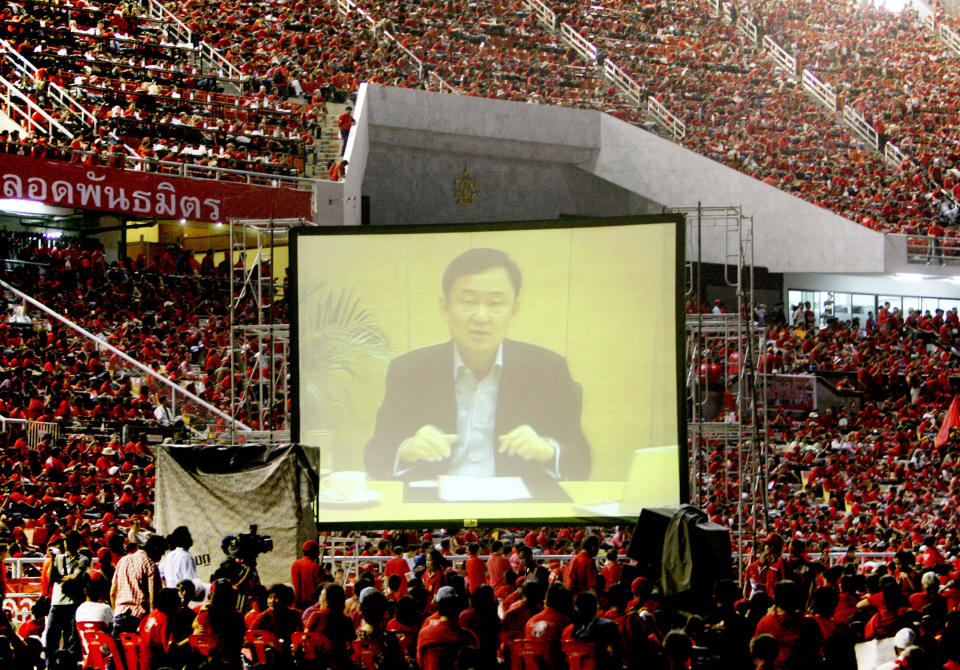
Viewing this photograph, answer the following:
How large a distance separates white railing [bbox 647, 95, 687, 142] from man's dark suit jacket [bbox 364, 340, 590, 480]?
23.5 meters

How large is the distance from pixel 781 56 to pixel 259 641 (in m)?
37.7

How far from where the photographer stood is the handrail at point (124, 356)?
23125 millimetres

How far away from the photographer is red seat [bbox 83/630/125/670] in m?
8.67

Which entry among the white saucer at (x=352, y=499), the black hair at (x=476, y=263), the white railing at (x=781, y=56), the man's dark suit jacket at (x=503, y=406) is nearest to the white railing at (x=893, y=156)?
the white railing at (x=781, y=56)

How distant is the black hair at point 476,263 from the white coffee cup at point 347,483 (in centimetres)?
219

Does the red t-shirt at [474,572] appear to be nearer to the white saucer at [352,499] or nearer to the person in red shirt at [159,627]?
the white saucer at [352,499]

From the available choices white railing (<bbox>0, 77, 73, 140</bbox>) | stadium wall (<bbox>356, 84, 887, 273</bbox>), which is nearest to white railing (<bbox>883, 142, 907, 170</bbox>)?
stadium wall (<bbox>356, 84, 887, 273</bbox>)

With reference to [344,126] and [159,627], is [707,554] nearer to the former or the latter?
[159,627]

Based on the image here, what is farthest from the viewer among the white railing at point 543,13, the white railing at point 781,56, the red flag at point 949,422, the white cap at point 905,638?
the white railing at point 781,56

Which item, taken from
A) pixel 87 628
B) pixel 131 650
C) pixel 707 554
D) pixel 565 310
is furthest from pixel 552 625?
pixel 565 310

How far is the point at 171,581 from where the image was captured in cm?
1118

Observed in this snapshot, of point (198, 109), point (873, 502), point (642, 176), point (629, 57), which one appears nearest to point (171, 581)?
point (873, 502)

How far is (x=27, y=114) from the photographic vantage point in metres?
29.4

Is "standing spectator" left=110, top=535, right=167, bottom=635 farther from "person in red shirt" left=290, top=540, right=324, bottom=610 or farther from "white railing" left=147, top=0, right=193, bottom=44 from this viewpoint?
"white railing" left=147, top=0, right=193, bottom=44
